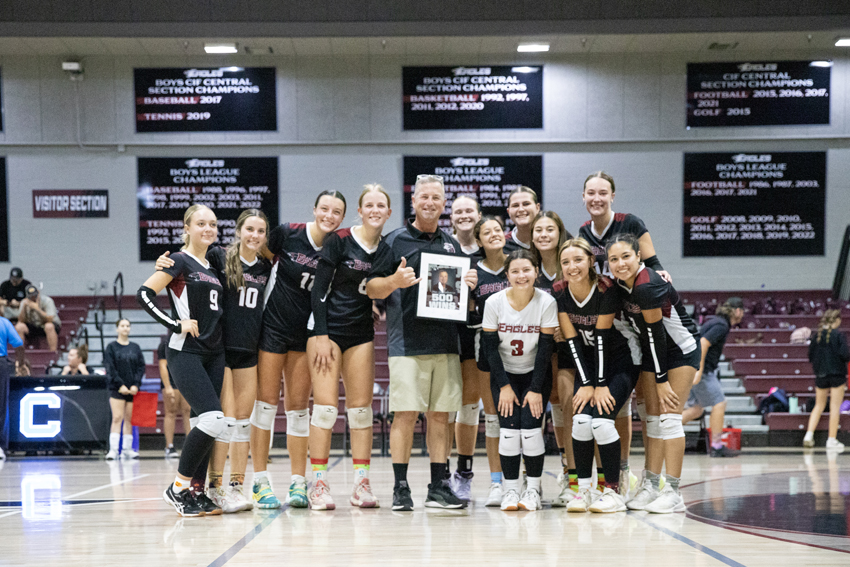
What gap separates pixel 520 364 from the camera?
4250mm

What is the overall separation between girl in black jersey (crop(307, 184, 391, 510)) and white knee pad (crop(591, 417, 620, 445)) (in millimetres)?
1239

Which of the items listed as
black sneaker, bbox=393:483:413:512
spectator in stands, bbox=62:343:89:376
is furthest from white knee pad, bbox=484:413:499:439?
spectator in stands, bbox=62:343:89:376

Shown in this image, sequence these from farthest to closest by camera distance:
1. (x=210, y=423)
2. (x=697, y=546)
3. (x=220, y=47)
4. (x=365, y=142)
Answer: (x=365, y=142), (x=220, y=47), (x=210, y=423), (x=697, y=546)

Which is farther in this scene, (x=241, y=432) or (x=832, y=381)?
(x=832, y=381)

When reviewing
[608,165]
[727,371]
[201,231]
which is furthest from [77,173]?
[727,371]

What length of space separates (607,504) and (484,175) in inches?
340

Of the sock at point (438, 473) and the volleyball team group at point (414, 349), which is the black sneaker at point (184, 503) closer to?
the volleyball team group at point (414, 349)

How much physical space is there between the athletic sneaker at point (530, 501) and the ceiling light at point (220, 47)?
368 inches

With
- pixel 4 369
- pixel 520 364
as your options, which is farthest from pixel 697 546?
pixel 4 369

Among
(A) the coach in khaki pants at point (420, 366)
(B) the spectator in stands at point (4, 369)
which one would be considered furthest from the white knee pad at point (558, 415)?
(B) the spectator in stands at point (4, 369)

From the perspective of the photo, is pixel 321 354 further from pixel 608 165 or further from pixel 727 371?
pixel 608 165

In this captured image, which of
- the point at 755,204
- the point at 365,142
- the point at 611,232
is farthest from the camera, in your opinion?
the point at 365,142

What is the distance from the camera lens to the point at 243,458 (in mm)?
4293

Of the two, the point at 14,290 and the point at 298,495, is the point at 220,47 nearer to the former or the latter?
the point at 14,290
